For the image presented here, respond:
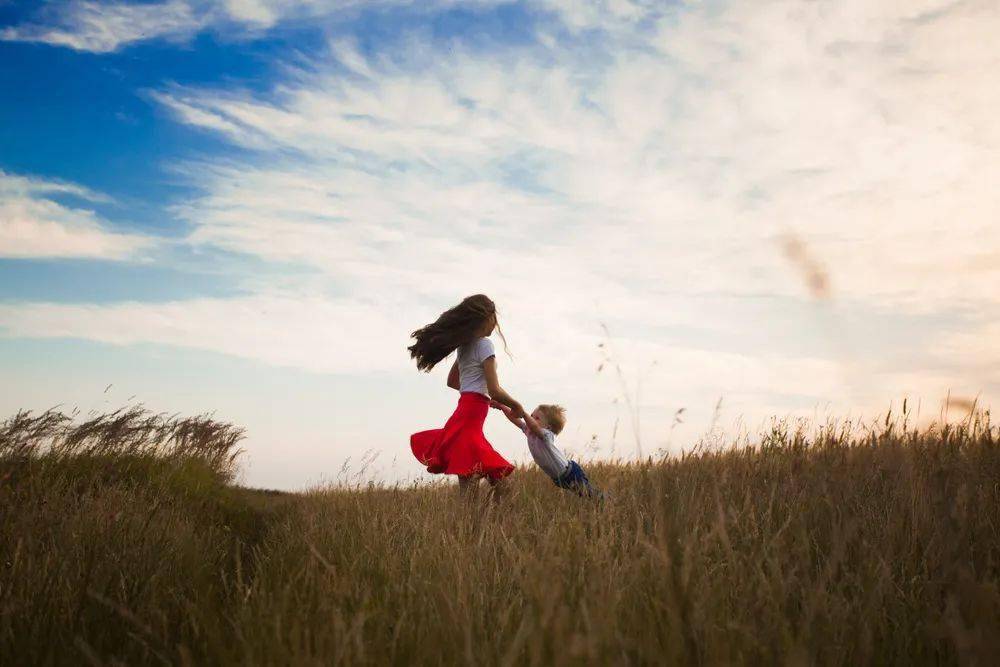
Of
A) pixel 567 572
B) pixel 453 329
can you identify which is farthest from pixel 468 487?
pixel 567 572

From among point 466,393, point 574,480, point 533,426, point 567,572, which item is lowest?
point 567,572

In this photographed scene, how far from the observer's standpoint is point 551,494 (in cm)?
600

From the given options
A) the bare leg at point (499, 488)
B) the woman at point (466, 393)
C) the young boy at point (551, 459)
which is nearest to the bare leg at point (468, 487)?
the woman at point (466, 393)

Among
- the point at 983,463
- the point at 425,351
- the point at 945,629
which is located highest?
the point at 425,351

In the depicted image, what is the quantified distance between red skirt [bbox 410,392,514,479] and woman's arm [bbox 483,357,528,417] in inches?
8.1

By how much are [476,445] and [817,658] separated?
3732 mm

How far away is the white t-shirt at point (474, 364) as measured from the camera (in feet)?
18.9

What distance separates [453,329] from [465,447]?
99cm

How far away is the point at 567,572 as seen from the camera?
2.59 metres

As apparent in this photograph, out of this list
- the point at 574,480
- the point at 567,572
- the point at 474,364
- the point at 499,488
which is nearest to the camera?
the point at 567,572

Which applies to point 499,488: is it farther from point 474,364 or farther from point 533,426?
point 474,364

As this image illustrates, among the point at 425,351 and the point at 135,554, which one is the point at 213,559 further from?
the point at 425,351

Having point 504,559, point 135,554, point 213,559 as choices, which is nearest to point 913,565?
point 504,559

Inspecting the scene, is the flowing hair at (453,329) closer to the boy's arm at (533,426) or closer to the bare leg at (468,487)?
the boy's arm at (533,426)
